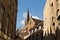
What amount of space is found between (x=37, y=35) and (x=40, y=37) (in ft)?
5.08

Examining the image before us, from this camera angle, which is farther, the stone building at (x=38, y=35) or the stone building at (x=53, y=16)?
the stone building at (x=38, y=35)

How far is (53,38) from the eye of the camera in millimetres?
35250

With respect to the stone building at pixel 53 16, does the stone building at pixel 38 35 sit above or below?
below

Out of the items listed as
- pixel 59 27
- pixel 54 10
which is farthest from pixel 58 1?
pixel 59 27

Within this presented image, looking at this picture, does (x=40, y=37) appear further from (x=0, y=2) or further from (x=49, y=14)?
(x=0, y=2)

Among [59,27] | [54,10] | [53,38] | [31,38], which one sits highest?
[54,10]

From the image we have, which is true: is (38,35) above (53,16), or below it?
below

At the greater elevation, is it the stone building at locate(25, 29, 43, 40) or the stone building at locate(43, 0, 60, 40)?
the stone building at locate(43, 0, 60, 40)

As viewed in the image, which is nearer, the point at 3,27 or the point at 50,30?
the point at 3,27

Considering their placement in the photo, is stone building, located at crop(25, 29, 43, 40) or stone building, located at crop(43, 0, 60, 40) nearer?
stone building, located at crop(43, 0, 60, 40)

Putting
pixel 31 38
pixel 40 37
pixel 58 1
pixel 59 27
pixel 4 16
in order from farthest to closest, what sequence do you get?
pixel 31 38
pixel 40 37
pixel 58 1
pixel 59 27
pixel 4 16

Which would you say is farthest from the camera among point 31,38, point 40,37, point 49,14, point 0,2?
point 31,38

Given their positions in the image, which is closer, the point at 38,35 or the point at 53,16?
the point at 53,16

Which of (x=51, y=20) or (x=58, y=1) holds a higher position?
(x=58, y=1)
